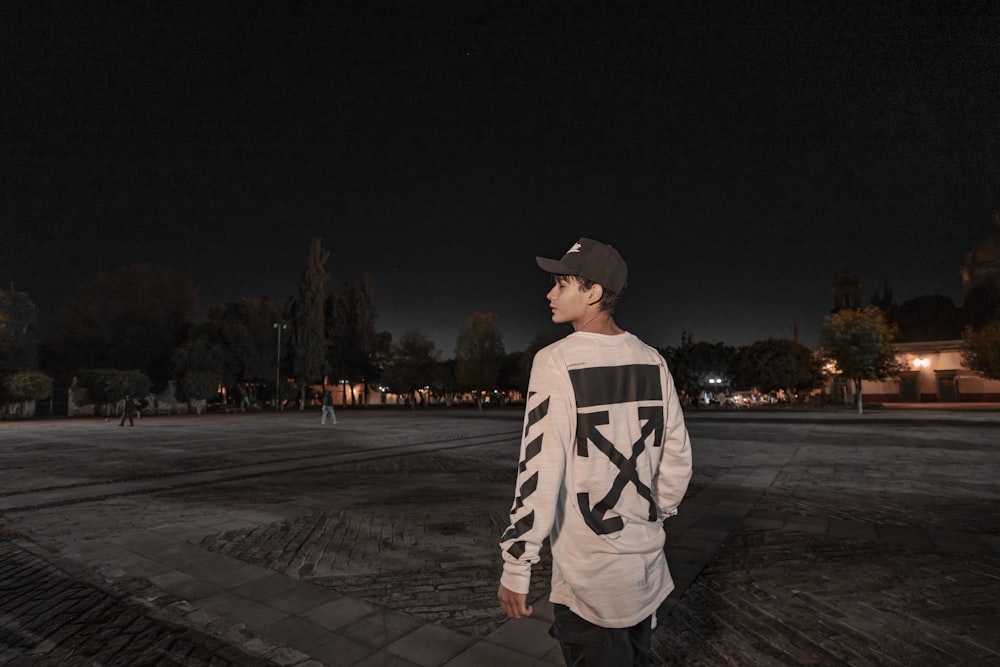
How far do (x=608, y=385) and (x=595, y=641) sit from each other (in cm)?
87

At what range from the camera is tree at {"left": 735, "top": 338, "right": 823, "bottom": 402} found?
157 feet

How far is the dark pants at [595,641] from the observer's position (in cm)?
173

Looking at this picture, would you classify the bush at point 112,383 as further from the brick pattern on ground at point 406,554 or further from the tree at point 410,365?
the brick pattern on ground at point 406,554

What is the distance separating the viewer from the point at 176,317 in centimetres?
4884

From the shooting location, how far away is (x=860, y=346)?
3700 centimetres

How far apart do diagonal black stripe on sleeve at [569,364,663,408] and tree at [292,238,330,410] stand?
50402mm

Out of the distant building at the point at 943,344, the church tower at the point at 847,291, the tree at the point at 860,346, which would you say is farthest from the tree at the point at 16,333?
the church tower at the point at 847,291

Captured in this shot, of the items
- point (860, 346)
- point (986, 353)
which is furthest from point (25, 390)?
point (986, 353)

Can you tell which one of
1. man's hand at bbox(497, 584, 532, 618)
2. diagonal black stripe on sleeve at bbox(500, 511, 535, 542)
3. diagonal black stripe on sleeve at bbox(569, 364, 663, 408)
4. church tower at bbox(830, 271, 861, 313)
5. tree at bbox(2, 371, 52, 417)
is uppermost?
church tower at bbox(830, 271, 861, 313)

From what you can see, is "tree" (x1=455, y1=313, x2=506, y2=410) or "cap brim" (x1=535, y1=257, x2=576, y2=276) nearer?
"cap brim" (x1=535, y1=257, x2=576, y2=276)

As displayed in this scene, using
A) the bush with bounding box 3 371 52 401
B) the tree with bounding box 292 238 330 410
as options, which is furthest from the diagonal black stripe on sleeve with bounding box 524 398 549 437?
the tree with bounding box 292 238 330 410

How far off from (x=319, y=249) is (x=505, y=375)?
79.9 ft

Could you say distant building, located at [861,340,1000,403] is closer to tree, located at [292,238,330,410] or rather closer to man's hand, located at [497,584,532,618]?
tree, located at [292,238,330,410]

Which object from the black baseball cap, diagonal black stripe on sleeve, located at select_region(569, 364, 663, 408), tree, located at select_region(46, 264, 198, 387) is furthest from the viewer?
tree, located at select_region(46, 264, 198, 387)
